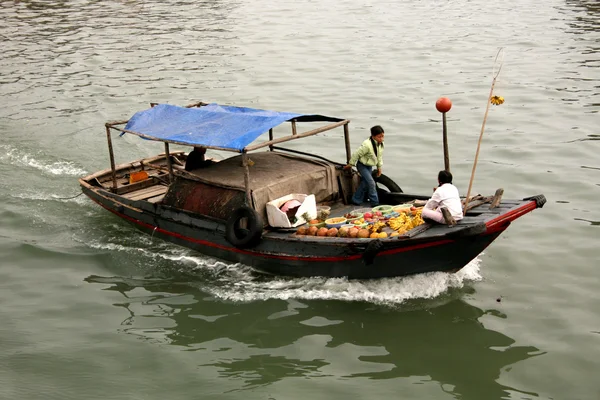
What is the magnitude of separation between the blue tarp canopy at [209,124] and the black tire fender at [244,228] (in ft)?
2.88

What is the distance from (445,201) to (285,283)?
255cm

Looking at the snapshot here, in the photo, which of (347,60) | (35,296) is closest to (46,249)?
(35,296)

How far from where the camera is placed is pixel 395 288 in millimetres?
10188

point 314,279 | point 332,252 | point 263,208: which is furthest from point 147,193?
point 332,252

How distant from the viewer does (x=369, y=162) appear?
36.8 feet

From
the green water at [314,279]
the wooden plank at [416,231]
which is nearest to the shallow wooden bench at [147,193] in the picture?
the green water at [314,279]

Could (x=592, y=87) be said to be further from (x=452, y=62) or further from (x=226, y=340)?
(x=226, y=340)

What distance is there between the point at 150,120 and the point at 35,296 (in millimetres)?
3162

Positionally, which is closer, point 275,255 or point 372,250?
point 372,250

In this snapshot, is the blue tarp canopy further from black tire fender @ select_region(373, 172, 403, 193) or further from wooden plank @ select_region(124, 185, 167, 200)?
wooden plank @ select_region(124, 185, 167, 200)

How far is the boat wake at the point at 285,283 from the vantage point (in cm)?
1017

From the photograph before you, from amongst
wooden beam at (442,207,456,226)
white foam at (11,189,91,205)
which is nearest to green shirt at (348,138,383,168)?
wooden beam at (442,207,456,226)

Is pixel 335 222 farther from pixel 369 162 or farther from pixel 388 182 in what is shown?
pixel 388 182

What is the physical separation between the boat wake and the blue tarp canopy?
184 centimetres
